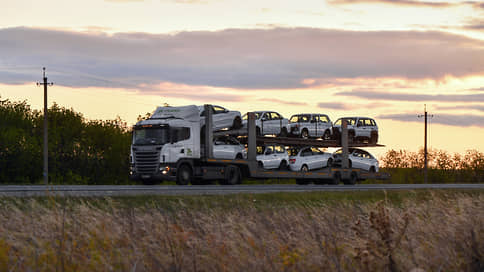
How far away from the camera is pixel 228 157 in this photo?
34219mm

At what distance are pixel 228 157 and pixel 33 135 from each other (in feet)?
93.2

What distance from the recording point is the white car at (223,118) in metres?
32.8

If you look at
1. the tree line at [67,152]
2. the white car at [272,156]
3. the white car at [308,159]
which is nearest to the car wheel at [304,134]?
the white car at [308,159]

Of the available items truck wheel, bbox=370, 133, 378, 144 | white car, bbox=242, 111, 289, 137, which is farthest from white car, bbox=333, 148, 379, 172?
white car, bbox=242, 111, 289, 137

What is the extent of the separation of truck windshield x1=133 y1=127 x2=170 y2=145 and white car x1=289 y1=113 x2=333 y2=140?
845 centimetres

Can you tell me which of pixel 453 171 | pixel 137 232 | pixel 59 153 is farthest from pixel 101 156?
pixel 137 232

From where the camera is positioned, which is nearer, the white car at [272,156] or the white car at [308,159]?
the white car at [272,156]

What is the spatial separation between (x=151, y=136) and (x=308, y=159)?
417 inches

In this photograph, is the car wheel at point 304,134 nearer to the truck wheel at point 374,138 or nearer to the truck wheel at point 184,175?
the truck wheel at point 374,138

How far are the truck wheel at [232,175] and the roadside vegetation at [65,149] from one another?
15565mm

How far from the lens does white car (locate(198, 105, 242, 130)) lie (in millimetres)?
32750

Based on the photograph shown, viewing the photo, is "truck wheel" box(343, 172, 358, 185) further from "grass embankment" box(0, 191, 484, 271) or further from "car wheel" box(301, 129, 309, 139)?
"grass embankment" box(0, 191, 484, 271)

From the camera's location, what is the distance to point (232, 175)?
3450cm

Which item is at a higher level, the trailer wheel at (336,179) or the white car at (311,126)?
the white car at (311,126)
